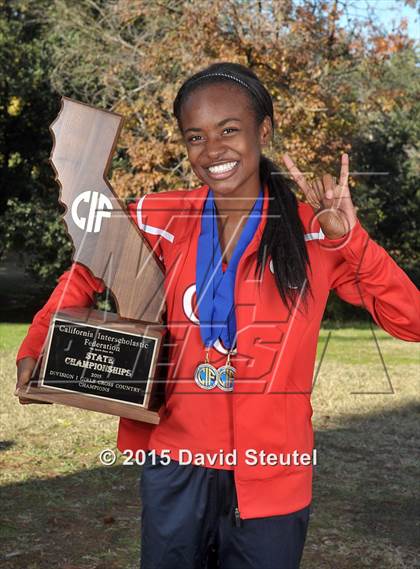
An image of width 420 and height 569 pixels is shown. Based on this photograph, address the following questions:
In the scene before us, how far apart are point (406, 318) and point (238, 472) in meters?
0.59

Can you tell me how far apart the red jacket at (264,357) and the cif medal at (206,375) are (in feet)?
A: 0.05

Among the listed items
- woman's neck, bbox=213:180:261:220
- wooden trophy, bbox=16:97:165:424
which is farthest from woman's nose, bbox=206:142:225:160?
wooden trophy, bbox=16:97:165:424

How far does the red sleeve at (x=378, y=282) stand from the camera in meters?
2.36

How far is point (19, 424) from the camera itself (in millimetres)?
7336

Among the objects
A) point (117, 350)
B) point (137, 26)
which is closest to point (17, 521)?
point (117, 350)

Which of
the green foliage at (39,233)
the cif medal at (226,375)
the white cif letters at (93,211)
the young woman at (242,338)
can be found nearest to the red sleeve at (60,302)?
the young woman at (242,338)

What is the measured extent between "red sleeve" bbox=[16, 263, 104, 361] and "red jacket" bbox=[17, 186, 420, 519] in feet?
0.07

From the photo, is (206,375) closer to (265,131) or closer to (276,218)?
(276,218)

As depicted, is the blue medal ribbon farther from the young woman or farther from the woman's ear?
the woman's ear

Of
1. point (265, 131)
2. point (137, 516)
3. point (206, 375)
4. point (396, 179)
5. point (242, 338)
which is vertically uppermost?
point (396, 179)

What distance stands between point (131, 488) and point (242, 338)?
3652mm

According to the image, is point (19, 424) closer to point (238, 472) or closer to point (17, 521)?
point (17, 521)

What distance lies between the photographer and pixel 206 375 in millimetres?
2385

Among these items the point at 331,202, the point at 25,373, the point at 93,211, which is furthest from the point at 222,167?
the point at 25,373
